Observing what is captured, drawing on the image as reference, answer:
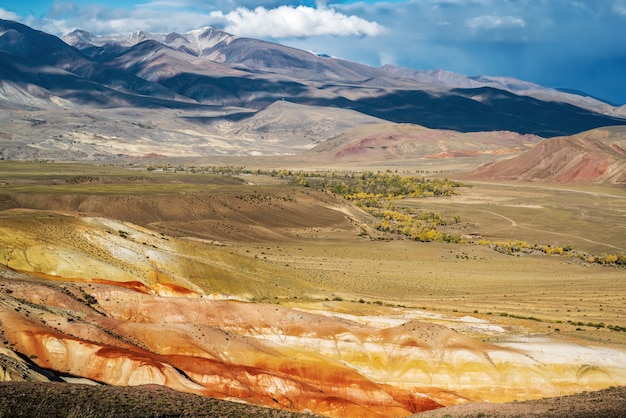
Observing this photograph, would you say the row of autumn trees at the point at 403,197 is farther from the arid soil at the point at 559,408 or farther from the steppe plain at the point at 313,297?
the arid soil at the point at 559,408

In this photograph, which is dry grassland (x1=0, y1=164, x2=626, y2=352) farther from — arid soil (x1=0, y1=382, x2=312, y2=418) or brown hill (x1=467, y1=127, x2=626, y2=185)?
arid soil (x1=0, y1=382, x2=312, y2=418)

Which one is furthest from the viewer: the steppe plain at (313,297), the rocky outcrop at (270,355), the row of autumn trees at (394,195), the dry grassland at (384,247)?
the row of autumn trees at (394,195)

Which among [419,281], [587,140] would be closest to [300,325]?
[419,281]

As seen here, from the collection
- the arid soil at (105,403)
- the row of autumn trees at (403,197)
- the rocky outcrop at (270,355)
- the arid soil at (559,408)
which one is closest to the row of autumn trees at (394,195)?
the row of autumn trees at (403,197)

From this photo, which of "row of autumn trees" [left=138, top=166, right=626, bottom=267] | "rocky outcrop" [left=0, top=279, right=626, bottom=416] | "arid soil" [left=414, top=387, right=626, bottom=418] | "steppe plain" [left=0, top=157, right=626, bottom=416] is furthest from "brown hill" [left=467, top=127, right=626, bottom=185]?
"arid soil" [left=414, top=387, right=626, bottom=418]

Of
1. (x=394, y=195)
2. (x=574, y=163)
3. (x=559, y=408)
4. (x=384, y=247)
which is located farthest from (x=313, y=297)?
(x=574, y=163)
